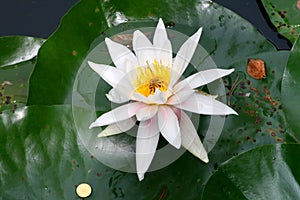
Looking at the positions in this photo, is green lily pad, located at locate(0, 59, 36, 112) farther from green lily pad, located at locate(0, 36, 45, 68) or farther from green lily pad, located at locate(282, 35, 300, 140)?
green lily pad, located at locate(282, 35, 300, 140)

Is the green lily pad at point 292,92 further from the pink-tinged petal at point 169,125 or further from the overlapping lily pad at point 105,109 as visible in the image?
the pink-tinged petal at point 169,125

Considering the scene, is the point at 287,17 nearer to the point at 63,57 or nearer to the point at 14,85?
the point at 63,57

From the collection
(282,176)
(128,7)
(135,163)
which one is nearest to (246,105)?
(282,176)

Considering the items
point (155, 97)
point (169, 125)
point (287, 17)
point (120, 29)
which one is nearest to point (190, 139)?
point (169, 125)

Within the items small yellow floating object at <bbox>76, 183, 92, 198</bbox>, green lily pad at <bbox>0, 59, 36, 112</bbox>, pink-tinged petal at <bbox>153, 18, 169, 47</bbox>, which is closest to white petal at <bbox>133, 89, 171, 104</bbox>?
pink-tinged petal at <bbox>153, 18, 169, 47</bbox>

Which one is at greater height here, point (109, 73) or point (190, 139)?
point (109, 73)
